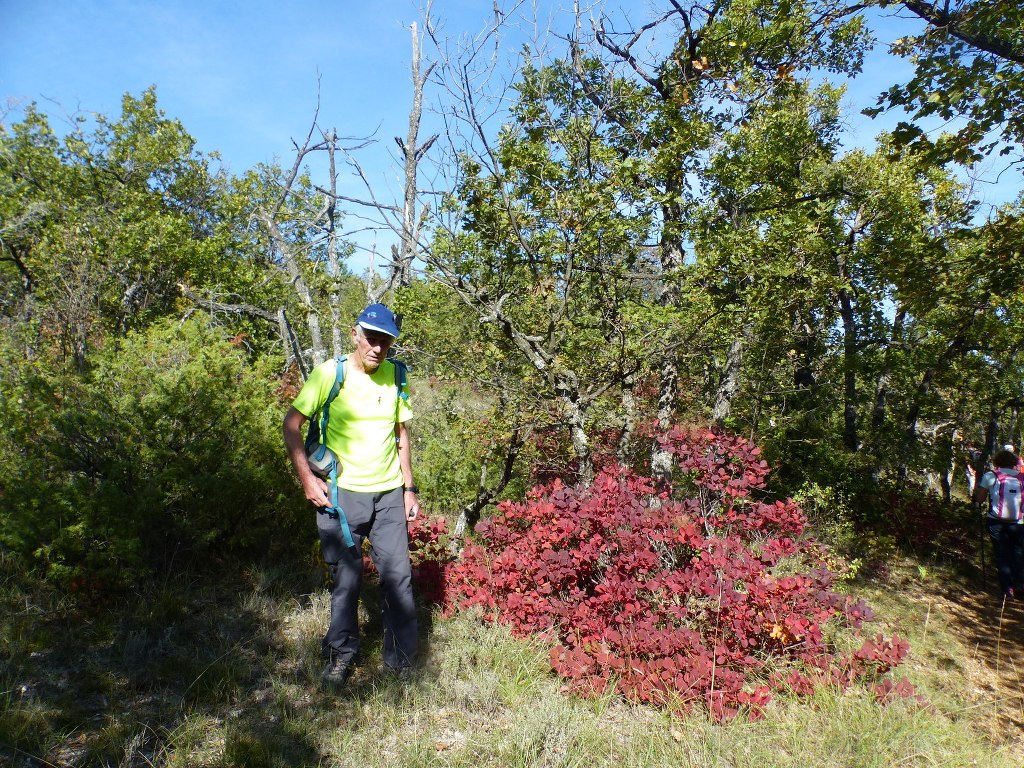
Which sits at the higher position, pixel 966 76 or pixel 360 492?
pixel 966 76

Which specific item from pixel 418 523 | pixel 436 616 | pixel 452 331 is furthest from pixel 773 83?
pixel 436 616

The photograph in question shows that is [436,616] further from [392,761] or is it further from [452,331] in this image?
[452,331]

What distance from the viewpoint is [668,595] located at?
3406mm

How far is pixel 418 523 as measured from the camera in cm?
439

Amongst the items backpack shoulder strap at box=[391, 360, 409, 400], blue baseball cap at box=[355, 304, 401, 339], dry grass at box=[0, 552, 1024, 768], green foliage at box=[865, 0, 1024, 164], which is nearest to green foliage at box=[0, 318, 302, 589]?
dry grass at box=[0, 552, 1024, 768]

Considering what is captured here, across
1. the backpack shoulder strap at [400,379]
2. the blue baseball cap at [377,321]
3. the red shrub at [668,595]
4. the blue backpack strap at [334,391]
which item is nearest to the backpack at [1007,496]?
the red shrub at [668,595]

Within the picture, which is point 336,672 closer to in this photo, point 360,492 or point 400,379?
point 360,492

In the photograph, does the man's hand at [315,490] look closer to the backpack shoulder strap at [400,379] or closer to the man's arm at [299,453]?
the man's arm at [299,453]

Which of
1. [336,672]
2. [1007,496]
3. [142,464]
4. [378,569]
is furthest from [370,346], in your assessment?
[1007,496]

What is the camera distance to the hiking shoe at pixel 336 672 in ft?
9.71

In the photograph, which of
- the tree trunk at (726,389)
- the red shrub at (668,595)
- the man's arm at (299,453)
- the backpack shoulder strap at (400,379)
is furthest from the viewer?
the tree trunk at (726,389)

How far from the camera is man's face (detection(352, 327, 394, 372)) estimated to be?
9.85 feet

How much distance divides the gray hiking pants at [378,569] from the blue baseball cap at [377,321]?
0.86 metres

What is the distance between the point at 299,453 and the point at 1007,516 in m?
7.01
